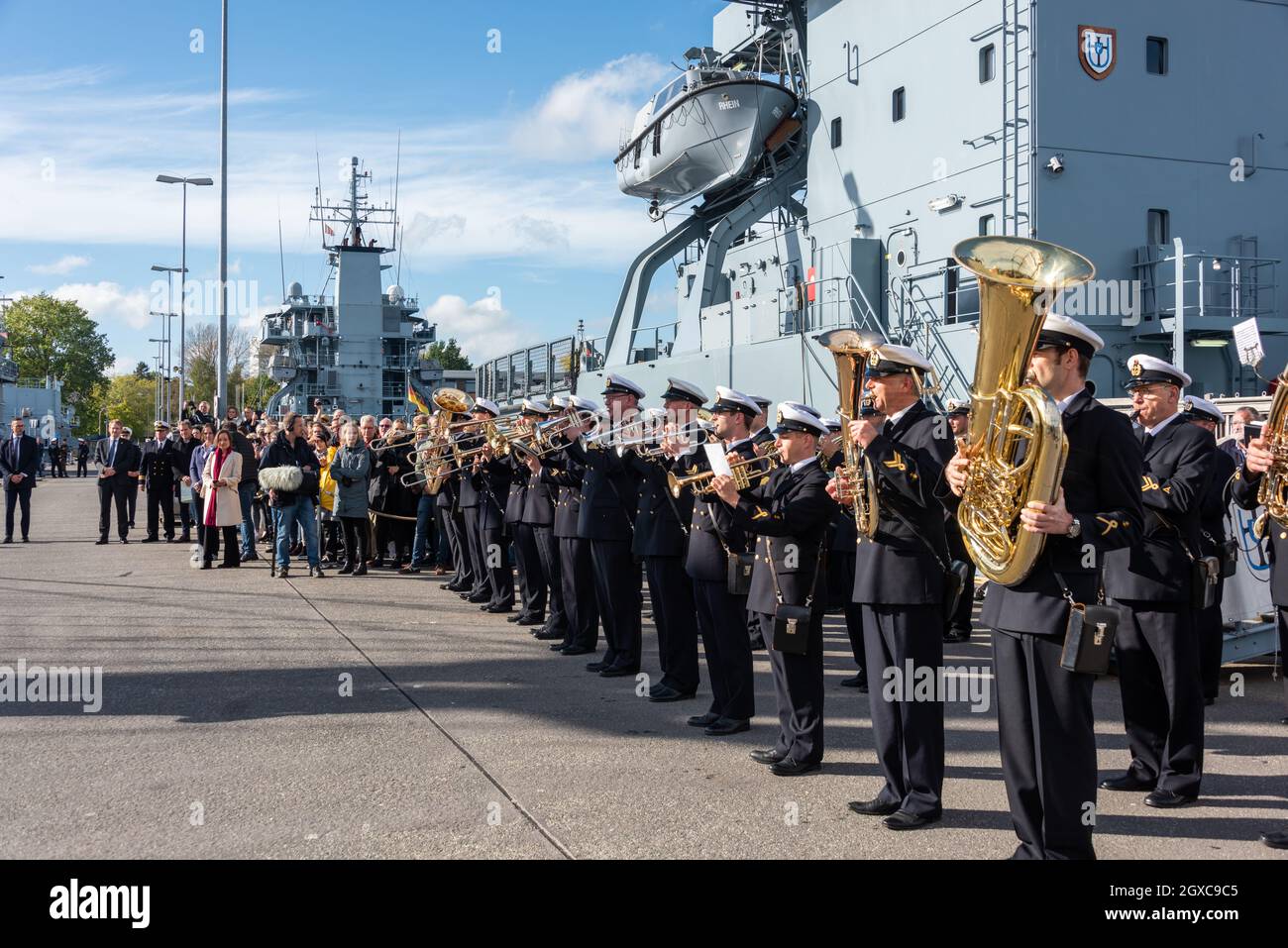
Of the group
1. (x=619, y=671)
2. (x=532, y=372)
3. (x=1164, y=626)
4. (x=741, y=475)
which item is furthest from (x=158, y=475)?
(x=1164, y=626)

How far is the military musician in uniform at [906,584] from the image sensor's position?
500 cm

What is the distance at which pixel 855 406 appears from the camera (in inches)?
202

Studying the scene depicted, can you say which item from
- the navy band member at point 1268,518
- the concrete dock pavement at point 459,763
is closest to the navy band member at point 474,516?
the concrete dock pavement at point 459,763

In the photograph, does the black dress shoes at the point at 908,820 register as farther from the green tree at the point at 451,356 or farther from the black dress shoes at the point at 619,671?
the green tree at the point at 451,356

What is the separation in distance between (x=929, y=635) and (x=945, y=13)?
13.7m

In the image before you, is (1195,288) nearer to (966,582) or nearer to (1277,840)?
(966,582)

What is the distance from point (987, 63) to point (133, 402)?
316 feet

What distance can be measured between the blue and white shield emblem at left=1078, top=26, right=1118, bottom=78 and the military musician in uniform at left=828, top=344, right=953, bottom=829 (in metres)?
11.9

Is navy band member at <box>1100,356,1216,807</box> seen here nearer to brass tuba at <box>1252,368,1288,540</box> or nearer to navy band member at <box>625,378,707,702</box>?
brass tuba at <box>1252,368,1288,540</box>

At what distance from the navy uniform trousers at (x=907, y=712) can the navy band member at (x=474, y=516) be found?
7.06m

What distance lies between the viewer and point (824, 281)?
16984 mm

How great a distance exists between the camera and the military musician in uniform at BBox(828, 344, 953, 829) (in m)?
5.00

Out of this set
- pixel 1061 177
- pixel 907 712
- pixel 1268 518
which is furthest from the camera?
pixel 1061 177

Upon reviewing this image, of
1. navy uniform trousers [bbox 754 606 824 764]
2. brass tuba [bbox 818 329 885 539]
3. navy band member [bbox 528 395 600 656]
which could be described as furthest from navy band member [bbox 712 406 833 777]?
navy band member [bbox 528 395 600 656]
